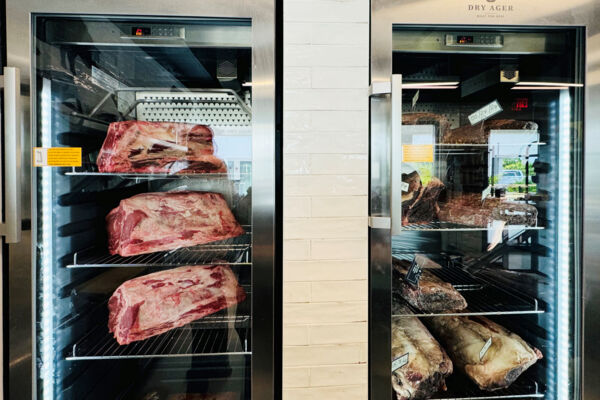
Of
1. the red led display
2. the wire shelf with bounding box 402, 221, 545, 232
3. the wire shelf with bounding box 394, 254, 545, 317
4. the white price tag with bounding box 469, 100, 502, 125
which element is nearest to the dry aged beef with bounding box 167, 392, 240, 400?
the wire shelf with bounding box 394, 254, 545, 317

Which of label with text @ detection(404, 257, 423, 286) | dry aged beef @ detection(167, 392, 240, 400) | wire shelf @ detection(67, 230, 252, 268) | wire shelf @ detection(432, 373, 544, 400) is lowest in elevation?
dry aged beef @ detection(167, 392, 240, 400)

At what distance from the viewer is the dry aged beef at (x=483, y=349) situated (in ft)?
4.50

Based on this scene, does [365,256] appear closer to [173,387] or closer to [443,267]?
[443,267]

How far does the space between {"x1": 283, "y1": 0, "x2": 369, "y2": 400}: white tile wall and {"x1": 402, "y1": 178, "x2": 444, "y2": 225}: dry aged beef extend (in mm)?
360

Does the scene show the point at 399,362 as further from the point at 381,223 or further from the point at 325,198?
the point at 325,198

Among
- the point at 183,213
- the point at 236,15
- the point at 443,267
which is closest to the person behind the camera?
the point at 236,15

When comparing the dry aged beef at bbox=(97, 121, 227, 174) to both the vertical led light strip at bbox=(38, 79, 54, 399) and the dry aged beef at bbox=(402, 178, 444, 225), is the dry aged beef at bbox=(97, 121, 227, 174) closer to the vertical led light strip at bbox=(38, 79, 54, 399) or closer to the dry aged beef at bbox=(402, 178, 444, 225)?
the vertical led light strip at bbox=(38, 79, 54, 399)

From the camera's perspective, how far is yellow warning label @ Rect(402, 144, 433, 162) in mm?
1276

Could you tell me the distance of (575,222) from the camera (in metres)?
1.27

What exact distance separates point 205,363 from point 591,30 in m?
2.17

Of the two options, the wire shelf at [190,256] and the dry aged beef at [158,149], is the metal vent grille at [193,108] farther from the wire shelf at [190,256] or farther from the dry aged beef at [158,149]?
the wire shelf at [190,256]

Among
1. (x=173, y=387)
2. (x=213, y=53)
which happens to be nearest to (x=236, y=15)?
(x=213, y=53)

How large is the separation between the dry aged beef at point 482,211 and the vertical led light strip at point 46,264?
168 cm

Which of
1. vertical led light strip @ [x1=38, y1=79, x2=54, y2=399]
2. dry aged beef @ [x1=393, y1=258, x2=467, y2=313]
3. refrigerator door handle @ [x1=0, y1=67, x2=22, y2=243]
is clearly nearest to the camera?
refrigerator door handle @ [x1=0, y1=67, x2=22, y2=243]
